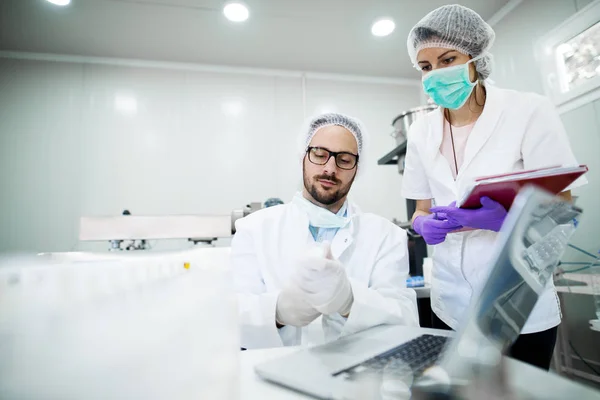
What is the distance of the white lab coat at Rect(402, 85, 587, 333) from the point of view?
93 centimetres

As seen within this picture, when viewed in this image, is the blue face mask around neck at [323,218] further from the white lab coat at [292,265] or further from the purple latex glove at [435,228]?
the purple latex glove at [435,228]

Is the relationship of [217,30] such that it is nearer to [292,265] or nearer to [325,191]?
[325,191]

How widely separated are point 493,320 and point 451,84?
3.04 ft

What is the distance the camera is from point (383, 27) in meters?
2.68

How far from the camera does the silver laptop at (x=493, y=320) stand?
1.23ft

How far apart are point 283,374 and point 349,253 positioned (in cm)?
67

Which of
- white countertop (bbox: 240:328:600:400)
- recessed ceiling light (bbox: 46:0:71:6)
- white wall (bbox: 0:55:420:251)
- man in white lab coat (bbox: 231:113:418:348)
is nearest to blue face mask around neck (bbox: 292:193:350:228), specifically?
man in white lab coat (bbox: 231:113:418:348)

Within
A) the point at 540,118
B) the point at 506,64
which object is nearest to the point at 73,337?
the point at 540,118

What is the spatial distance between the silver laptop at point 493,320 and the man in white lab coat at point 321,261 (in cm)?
20

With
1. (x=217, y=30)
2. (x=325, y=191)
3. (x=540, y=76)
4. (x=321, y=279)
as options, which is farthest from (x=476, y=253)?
(x=217, y=30)

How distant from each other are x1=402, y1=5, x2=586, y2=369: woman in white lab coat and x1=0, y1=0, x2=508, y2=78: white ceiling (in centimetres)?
165

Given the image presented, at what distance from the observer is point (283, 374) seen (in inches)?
17.2

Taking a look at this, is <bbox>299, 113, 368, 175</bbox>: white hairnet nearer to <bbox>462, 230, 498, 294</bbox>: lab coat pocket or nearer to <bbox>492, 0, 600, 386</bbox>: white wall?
<bbox>462, 230, 498, 294</bbox>: lab coat pocket

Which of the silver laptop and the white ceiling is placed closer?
the silver laptop
